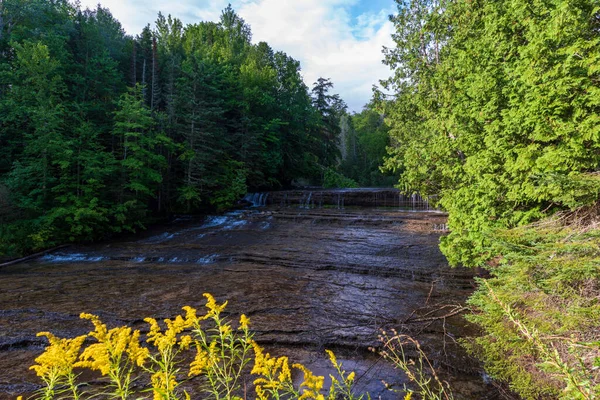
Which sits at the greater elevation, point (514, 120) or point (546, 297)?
point (514, 120)

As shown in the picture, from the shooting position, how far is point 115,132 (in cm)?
1507

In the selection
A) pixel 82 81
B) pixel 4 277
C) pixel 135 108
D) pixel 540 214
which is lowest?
pixel 4 277

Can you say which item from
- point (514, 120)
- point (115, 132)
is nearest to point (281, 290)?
point (514, 120)

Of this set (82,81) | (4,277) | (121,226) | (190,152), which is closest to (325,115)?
(190,152)

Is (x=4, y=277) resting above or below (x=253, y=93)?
below

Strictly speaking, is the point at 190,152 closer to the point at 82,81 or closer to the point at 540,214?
the point at 82,81

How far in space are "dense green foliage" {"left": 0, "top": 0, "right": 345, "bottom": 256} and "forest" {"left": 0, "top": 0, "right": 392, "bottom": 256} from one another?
0.07 m

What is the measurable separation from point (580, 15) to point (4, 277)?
46.4 feet

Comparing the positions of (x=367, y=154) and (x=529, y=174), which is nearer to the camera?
(x=529, y=174)

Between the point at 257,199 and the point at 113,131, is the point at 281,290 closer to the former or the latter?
the point at 113,131

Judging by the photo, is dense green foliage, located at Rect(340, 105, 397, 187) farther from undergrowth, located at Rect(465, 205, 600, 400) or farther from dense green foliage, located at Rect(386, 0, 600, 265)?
undergrowth, located at Rect(465, 205, 600, 400)

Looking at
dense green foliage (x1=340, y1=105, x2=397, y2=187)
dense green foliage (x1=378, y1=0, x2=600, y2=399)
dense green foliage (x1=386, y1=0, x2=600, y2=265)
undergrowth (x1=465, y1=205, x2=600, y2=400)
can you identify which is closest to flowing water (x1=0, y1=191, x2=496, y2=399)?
undergrowth (x1=465, y1=205, x2=600, y2=400)

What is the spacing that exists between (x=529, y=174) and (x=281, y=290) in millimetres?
5474

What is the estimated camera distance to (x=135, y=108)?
51.5 feet
